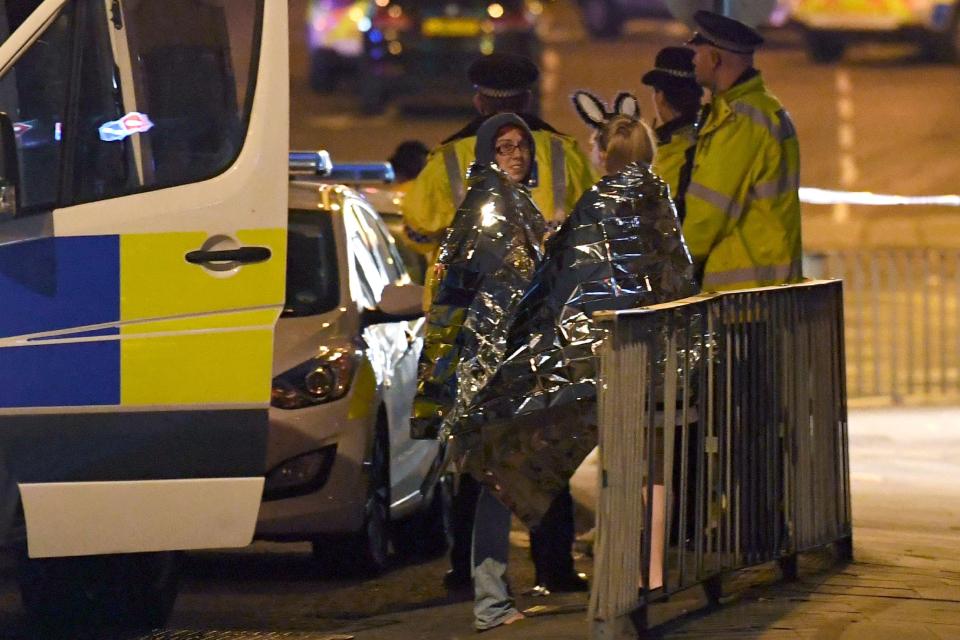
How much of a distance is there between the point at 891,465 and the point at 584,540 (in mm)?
2370

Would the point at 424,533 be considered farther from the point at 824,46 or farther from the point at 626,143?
the point at 824,46

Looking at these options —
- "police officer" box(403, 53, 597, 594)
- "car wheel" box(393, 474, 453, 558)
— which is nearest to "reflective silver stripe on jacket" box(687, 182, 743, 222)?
"police officer" box(403, 53, 597, 594)

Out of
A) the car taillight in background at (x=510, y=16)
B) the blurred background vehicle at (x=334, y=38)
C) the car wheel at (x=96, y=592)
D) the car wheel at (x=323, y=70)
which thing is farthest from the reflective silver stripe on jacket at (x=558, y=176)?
the car wheel at (x=323, y=70)

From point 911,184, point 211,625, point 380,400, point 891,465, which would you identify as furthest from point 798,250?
point 911,184

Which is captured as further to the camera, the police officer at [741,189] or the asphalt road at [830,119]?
the asphalt road at [830,119]

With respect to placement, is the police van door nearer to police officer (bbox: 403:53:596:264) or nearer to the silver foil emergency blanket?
the silver foil emergency blanket

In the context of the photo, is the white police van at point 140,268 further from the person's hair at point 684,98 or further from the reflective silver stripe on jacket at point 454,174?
the person's hair at point 684,98

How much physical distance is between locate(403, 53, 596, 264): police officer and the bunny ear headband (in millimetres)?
337

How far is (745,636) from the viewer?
5.91 m

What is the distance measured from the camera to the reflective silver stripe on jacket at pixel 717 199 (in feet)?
22.8

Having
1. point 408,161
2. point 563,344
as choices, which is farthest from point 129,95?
point 408,161

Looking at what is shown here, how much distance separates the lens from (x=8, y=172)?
18.2 ft

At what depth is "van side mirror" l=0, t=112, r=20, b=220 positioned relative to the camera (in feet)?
17.9

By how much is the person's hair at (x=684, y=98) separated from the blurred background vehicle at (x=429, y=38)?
14.8m
